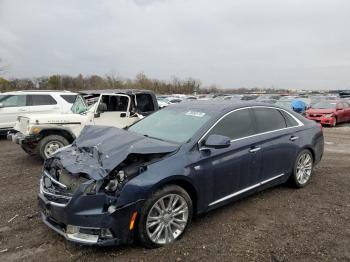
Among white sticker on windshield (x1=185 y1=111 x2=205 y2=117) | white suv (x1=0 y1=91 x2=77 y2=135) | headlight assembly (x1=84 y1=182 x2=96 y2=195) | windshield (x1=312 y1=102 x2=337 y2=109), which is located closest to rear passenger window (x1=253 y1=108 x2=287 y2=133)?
white sticker on windshield (x1=185 y1=111 x2=205 y2=117)

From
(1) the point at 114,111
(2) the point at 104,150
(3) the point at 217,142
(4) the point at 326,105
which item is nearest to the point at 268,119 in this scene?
(3) the point at 217,142

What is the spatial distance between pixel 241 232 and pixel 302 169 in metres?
2.35

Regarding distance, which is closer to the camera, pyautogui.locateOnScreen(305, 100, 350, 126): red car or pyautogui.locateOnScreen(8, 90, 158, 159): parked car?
pyautogui.locateOnScreen(8, 90, 158, 159): parked car

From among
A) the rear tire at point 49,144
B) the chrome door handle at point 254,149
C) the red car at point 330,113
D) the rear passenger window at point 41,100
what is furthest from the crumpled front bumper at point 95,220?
the red car at point 330,113

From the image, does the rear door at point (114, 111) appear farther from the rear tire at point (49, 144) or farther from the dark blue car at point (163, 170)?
the dark blue car at point (163, 170)

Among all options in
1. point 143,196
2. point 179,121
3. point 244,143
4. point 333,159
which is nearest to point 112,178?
point 143,196

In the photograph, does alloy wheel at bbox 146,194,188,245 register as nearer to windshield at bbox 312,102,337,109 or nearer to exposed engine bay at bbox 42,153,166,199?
exposed engine bay at bbox 42,153,166,199

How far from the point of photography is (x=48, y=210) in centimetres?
366

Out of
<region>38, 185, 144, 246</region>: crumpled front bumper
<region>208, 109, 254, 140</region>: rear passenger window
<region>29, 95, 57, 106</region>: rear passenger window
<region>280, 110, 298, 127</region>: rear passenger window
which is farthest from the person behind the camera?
<region>29, 95, 57, 106</region>: rear passenger window

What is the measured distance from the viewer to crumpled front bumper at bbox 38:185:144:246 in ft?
10.9

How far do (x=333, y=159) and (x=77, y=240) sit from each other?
731 cm

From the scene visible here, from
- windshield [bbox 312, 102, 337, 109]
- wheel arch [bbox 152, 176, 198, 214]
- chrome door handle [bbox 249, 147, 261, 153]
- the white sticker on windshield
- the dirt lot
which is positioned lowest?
the dirt lot

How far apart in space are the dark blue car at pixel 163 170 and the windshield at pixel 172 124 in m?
0.02

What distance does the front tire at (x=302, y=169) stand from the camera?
566 centimetres
